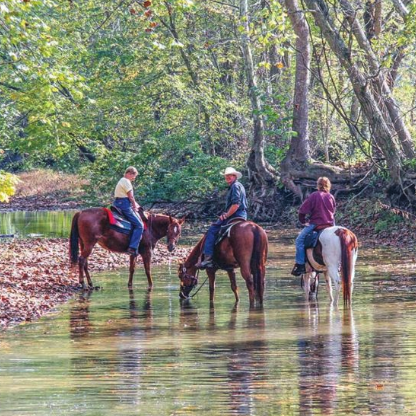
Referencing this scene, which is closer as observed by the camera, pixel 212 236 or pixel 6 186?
pixel 6 186

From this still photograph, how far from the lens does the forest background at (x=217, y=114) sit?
32.2 metres

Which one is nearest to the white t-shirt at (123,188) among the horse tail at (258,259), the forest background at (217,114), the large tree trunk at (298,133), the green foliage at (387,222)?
the horse tail at (258,259)

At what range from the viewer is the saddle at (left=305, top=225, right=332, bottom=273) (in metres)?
16.3

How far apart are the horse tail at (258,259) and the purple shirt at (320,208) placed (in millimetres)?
833

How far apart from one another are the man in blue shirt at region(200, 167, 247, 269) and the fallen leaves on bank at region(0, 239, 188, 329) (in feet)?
8.40

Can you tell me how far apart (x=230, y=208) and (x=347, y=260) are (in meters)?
2.08

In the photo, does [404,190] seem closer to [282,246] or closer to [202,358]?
[282,246]

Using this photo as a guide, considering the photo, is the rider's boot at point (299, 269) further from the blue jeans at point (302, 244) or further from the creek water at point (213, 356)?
the creek water at point (213, 356)

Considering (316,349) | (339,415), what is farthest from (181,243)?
(339,415)

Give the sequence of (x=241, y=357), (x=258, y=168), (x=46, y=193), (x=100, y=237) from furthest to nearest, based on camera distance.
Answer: (x=46, y=193), (x=258, y=168), (x=100, y=237), (x=241, y=357)

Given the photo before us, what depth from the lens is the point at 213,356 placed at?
37.2ft

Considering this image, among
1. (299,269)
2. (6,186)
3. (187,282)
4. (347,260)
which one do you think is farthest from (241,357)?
(187,282)

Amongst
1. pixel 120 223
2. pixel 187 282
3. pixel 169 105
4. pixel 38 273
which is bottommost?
pixel 187 282

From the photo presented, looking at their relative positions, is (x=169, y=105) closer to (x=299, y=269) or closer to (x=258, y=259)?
(x=299, y=269)
